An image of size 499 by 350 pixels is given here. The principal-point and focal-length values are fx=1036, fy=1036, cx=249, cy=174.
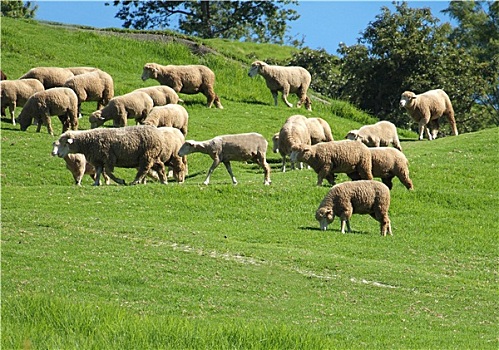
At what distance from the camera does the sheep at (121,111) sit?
3297 centimetres

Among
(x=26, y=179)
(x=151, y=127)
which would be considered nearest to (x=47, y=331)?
(x=151, y=127)

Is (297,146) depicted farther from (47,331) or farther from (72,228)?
(47,331)

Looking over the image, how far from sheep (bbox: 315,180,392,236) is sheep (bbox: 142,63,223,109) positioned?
717 inches

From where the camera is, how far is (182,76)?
4050 cm

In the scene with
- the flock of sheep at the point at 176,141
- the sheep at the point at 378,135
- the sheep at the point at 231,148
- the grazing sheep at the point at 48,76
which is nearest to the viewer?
the flock of sheep at the point at 176,141

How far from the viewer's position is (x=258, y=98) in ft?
153

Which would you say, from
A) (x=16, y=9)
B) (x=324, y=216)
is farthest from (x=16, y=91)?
(x=16, y=9)

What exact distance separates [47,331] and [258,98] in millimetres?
33920

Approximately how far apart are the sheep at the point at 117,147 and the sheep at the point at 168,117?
4588mm

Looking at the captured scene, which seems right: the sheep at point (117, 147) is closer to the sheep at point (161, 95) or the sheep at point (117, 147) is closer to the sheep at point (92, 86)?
the sheep at point (92, 86)

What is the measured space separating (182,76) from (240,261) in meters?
22.4

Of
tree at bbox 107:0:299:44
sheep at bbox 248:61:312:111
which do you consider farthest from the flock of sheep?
tree at bbox 107:0:299:44

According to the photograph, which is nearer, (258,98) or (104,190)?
(104,190)

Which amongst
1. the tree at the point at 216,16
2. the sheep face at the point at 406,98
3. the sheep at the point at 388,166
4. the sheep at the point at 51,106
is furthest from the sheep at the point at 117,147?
the tree at the point at 216,16
